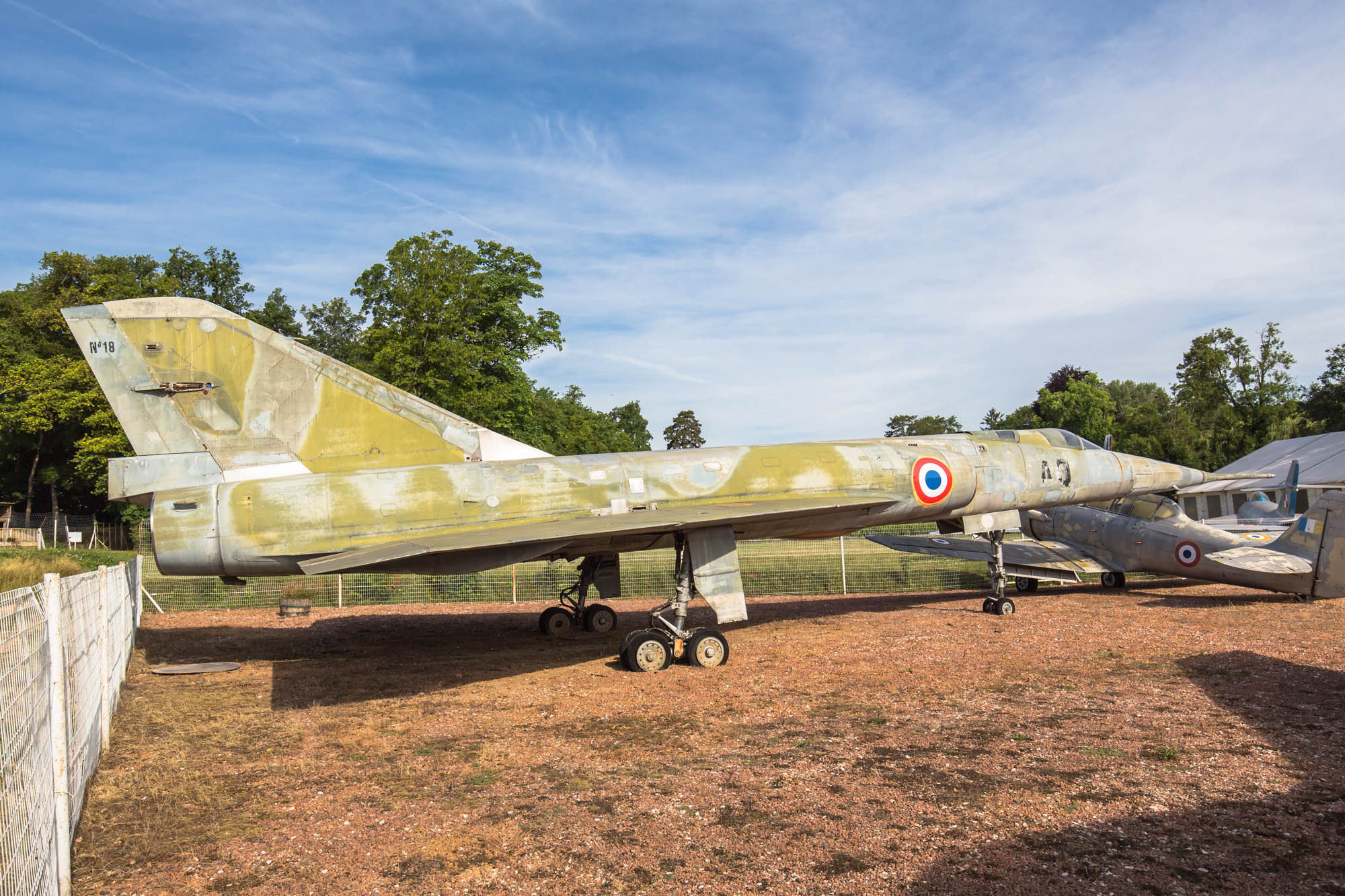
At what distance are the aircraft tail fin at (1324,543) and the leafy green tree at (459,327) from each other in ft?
91.9

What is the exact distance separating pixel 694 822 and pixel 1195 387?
216ft

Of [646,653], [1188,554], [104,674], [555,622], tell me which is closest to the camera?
[104,674]

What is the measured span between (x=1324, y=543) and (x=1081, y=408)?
231ft

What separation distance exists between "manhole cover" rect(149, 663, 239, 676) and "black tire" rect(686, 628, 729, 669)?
683 centimetres

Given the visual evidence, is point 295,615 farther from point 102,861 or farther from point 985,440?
point 985,440

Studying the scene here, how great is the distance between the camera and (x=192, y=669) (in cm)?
1177

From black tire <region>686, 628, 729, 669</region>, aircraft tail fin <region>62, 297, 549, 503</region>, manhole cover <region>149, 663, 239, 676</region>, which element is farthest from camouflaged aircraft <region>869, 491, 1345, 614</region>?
manhole cover <region>149, 663, 239, 676</region>

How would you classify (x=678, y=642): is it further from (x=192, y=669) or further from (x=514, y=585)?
(x=514, y=585)

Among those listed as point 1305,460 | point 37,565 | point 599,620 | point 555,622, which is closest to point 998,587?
point 599,620

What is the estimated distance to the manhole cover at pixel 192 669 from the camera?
11.5m

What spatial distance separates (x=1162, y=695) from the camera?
861 centimetres

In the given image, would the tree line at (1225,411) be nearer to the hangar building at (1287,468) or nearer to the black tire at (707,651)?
the hangar building at (1287,468)

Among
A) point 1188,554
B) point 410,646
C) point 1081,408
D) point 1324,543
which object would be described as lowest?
point 410,646

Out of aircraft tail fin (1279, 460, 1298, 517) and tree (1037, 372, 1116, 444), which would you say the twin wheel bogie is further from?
tree (1037, 372, 1116, 444)
